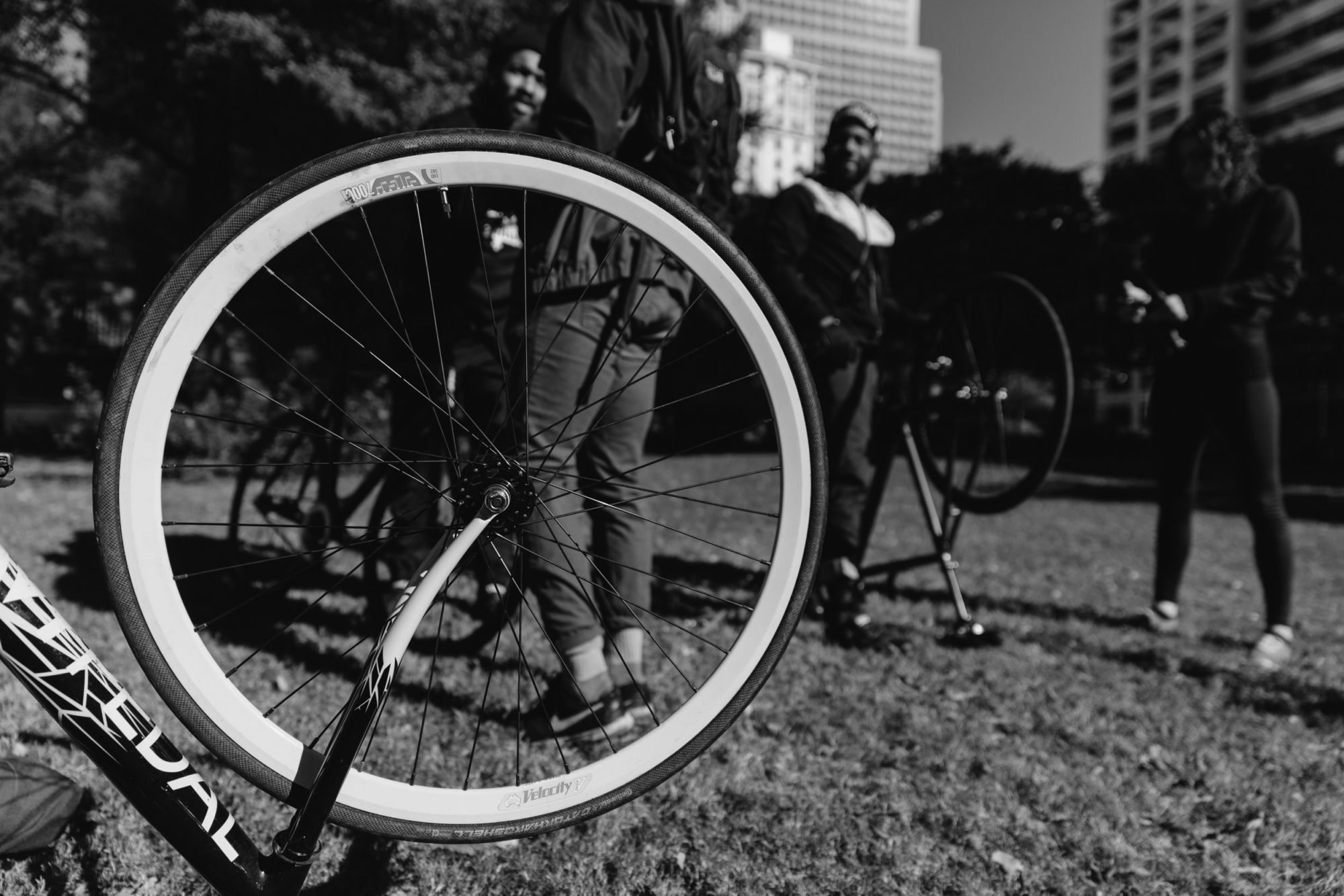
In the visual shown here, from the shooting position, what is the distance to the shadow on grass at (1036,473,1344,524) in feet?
37.4

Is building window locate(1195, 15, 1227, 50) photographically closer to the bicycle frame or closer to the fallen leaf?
the fallen leaf

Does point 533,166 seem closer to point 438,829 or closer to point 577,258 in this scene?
point 577,258

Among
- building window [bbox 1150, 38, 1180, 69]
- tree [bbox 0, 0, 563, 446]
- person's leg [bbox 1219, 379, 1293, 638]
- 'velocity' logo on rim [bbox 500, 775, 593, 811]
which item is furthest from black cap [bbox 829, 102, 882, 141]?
building window [bbox 1150, 38, 1180, 69]

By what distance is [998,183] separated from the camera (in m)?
26.3

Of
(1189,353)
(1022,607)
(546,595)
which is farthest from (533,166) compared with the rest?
(1022,607)

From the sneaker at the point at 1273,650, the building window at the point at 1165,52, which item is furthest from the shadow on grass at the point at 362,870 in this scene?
the building window at the point at 1165,52

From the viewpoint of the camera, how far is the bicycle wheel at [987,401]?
3.35m

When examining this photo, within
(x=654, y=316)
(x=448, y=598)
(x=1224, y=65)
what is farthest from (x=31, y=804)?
(x=1224, y=65)

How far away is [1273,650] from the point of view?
362cm

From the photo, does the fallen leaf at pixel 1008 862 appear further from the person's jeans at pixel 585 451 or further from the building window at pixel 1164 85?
the building window at pixel 1164 85

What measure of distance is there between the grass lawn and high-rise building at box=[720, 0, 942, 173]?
16703cm

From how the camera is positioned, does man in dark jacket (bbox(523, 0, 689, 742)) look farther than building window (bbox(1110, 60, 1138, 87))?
No

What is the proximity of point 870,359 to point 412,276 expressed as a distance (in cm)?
181

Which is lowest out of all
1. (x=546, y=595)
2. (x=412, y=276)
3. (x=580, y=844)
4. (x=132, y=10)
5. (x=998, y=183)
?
(x=580, y=844)
